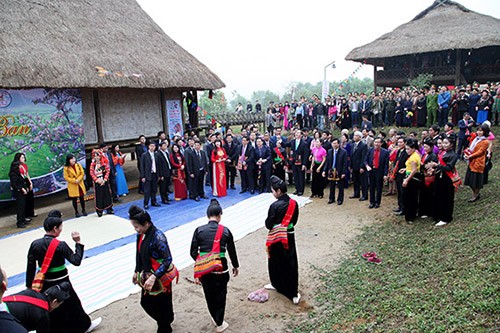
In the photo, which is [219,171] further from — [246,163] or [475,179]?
[475,179]

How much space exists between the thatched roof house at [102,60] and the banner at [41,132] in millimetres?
697

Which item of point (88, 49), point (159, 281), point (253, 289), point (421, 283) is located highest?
→ point (88, 49)

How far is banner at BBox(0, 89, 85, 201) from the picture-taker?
375 inches

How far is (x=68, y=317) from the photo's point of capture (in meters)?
4.26

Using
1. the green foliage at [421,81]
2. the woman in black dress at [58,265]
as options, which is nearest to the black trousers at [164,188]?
the woman in black dress at [58,265]

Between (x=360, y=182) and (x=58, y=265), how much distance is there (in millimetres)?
8197

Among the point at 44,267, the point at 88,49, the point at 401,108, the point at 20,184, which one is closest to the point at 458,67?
the point at 401,108

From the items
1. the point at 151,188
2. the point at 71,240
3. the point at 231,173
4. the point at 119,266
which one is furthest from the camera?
the point at 231,173

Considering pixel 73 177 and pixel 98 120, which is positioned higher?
pixel 98 120

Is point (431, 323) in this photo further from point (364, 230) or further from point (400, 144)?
point (400, 144)

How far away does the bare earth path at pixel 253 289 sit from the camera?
464 centimetres

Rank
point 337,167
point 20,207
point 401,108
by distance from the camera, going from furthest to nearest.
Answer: point 401,108, point 337,167, point 20,207

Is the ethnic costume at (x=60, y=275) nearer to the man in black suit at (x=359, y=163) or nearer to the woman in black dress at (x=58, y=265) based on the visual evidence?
the woman in black dress at (x=58, y=265)

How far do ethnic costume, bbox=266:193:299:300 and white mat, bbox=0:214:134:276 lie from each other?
14.0 feet
